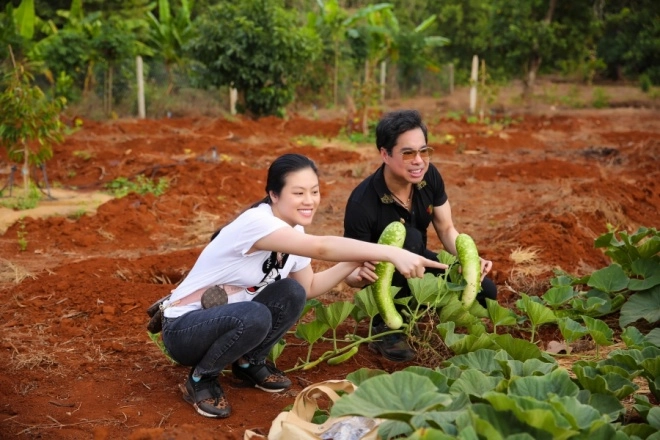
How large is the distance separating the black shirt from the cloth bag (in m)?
1.37

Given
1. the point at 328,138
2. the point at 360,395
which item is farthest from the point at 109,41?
the point at 360,395

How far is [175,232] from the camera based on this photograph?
8.38 m

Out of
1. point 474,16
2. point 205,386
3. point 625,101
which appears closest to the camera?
point 205,386

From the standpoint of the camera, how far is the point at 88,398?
3936mm

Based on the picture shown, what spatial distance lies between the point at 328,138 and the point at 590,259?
1040 cm

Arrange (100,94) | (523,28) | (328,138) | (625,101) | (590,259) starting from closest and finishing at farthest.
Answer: (590,259), (328,138), (100,94), (523,28), (625,101)

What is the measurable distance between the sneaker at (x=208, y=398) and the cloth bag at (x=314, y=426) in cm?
59

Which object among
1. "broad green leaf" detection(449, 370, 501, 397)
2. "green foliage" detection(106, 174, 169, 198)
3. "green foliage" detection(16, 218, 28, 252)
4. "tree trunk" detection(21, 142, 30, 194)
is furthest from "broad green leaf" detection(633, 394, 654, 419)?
"tree trunk" detection(21, 142, 30, 194)

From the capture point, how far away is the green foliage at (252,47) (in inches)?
734

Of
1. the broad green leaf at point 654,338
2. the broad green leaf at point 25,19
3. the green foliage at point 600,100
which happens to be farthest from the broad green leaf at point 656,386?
the green foliage at point 600,100

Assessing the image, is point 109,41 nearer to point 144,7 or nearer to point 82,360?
point 144,7

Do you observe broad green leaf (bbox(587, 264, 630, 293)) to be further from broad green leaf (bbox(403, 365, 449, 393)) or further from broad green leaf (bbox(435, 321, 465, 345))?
broad green leaf (bbox(403, 365, 449, 393))

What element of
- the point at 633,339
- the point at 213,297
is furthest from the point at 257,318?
the point at 633,339

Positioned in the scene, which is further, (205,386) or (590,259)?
(590,259)
